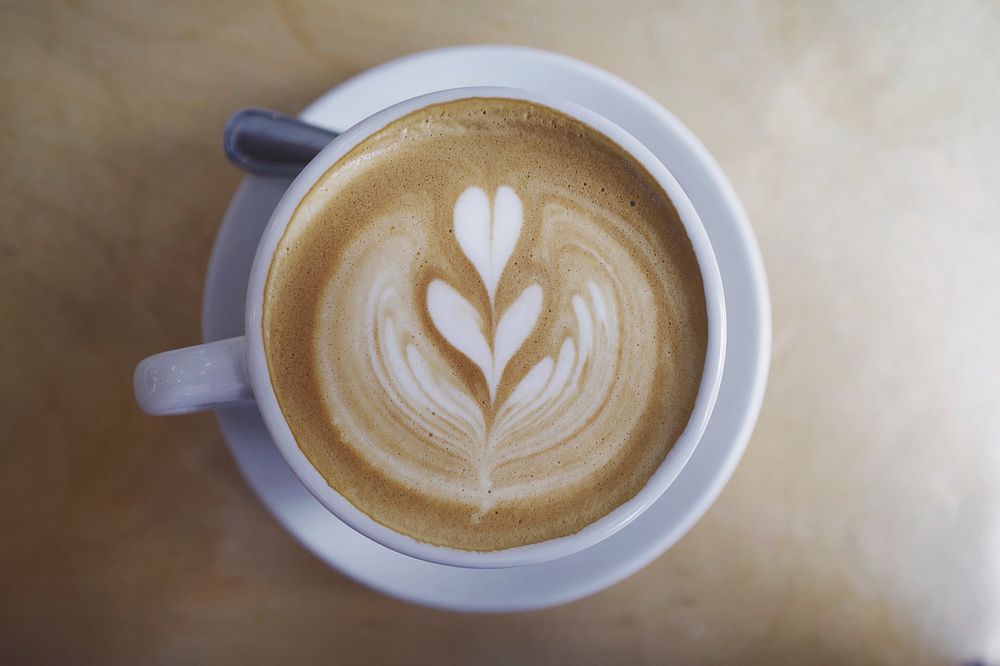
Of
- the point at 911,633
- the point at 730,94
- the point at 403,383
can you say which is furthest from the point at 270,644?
the point at 730,94

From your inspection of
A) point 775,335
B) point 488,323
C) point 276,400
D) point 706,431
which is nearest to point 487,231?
point 488,323

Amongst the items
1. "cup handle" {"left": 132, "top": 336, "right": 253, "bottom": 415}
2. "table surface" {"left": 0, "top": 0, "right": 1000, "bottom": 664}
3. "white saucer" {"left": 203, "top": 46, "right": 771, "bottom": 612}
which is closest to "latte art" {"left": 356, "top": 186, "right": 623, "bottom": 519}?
"cup handle" {"left": 132, "top": 336, "right": 253, "bottom": 415}

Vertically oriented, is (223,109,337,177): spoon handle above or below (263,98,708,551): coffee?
above

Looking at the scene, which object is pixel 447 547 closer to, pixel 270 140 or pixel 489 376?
pixel 489 376

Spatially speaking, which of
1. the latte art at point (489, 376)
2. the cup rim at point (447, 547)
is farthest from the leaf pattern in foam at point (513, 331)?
the cup rim at point (447, 547)

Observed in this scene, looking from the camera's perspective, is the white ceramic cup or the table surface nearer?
the white ceramic cup

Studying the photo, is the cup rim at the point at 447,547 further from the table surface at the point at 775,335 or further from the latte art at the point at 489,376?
the table surface at the point at 775,335

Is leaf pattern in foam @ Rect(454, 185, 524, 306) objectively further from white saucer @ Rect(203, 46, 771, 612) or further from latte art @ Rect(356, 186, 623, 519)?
white saucer @ Rect(203, 46, 771, 612)
